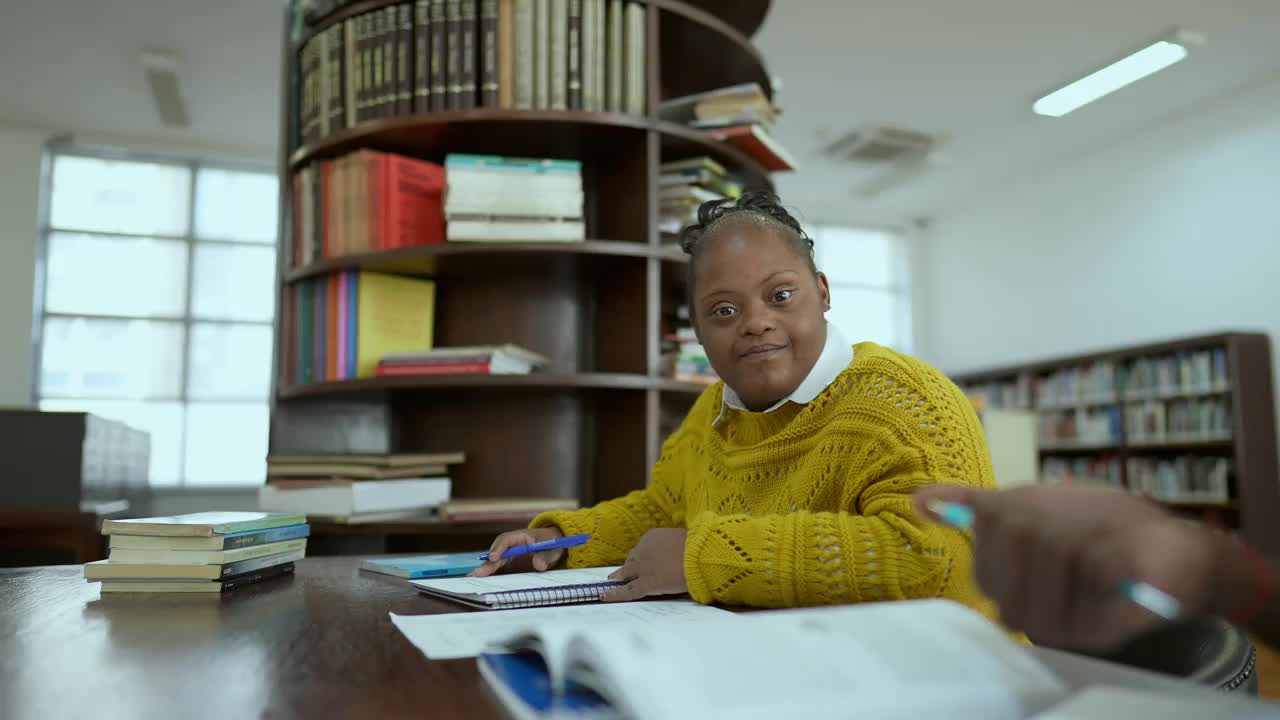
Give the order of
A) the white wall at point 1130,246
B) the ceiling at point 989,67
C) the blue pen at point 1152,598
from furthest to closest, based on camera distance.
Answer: the white wall at point 1130,246 → the ceiling at point 989,67 → the blue pen at point 1152,598

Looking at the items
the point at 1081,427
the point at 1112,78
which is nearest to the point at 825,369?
the point at 1112,78

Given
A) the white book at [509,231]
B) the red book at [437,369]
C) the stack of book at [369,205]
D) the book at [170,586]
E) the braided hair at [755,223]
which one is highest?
the stack of book at [369,205]

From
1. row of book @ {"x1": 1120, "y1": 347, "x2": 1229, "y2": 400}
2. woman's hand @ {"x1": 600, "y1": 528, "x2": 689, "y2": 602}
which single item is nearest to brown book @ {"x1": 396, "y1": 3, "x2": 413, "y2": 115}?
woman's hand @ {"x1": 600, "y1": 528, "x2": 689, "y2": 602}

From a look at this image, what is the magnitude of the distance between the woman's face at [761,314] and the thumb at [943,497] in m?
0.68

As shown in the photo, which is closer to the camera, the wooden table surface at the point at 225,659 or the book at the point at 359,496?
the wooden table surface at the point at 225,659

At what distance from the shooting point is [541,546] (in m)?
1.26

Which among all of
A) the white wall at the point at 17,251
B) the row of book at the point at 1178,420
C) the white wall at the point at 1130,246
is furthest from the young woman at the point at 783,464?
the white wall at the point at 17,251

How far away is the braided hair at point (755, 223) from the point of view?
4.17 ft

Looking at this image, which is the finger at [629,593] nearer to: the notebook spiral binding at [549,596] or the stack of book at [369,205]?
the notebook spiral binding at [549,596]

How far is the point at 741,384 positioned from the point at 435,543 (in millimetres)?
1399

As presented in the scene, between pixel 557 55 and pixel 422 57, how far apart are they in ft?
1.10

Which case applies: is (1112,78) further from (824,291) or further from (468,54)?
(824,291)

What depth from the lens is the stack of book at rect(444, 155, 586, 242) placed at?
221 centimetres

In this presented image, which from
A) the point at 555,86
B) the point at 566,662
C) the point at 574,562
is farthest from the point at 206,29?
the point at 566,662
